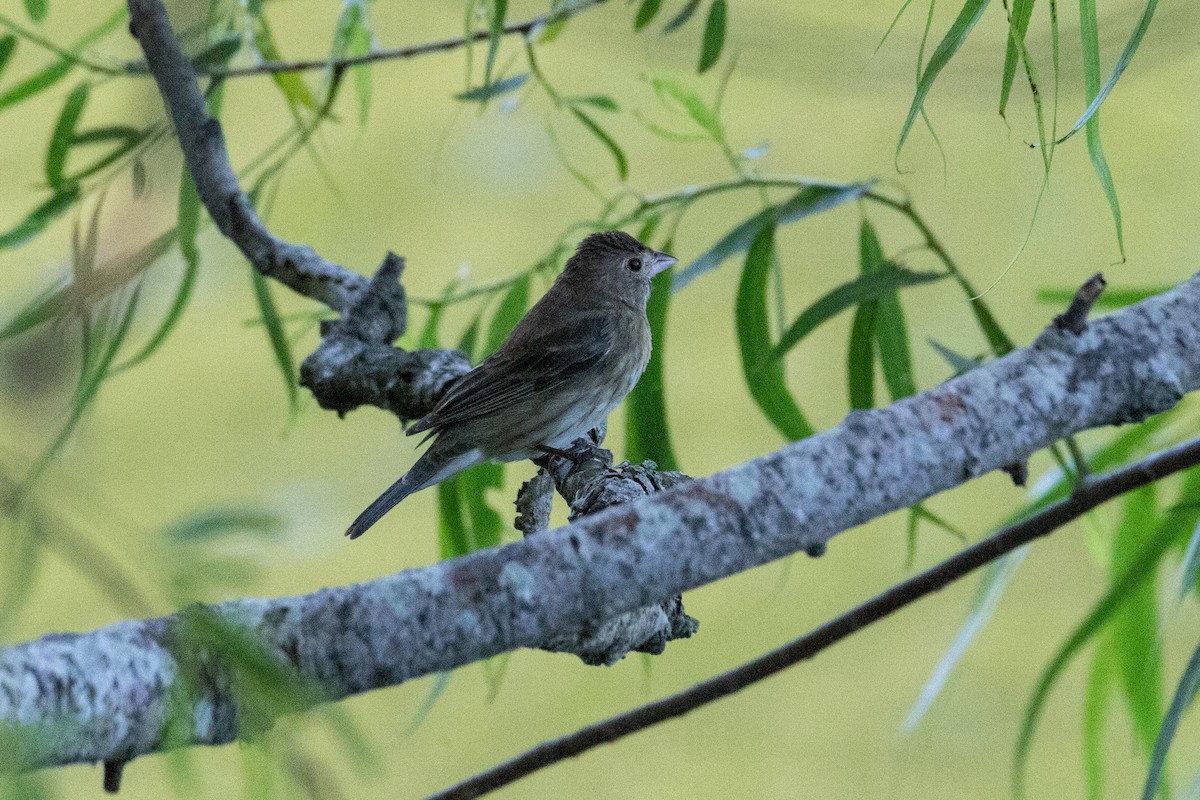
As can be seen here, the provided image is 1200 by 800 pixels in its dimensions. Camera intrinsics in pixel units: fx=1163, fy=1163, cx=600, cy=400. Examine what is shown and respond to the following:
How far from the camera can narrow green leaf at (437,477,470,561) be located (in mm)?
1435

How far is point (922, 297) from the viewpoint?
332cm

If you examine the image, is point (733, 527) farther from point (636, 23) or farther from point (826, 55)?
point (826, 55)

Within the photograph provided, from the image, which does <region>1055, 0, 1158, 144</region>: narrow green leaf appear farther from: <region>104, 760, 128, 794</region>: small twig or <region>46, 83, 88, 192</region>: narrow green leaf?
<region>46, 83, 88, 192</region>: narrow green leaf

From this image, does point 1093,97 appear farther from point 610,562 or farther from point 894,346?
point 894,346

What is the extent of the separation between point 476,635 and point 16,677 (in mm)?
195

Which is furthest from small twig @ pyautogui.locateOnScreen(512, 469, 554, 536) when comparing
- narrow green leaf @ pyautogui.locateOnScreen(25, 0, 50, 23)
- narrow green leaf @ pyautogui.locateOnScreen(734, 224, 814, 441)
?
narrow green leaf @ pyautogui.locateOnScreen(25, 0, 50, 23)

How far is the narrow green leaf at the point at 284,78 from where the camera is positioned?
1497 mm

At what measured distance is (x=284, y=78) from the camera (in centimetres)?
151

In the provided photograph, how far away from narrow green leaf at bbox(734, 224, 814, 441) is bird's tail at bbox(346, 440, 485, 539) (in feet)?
1.11

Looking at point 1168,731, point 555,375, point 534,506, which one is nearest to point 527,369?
point 555,375

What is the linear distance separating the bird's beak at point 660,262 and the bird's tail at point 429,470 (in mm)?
370

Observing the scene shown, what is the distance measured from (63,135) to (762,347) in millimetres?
831

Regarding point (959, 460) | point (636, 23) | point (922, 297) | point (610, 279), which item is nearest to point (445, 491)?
point (610, 279)

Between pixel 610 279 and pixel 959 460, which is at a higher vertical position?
pixel 610 279
